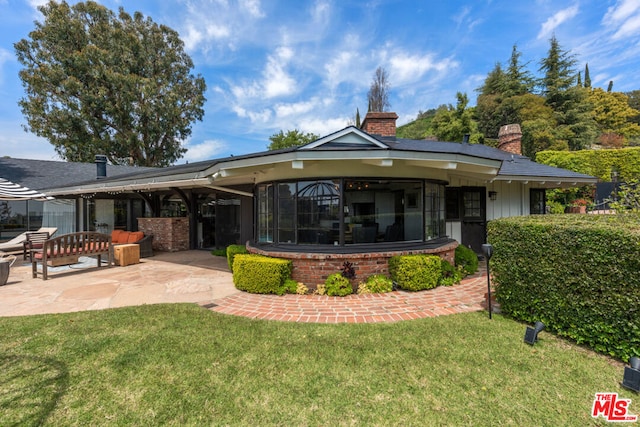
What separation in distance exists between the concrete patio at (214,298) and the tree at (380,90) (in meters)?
27.6

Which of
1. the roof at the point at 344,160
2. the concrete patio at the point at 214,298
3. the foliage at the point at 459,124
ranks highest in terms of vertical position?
the foliage at the point at 459,124

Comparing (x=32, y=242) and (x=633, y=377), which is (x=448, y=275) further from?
(x=32, y=242)

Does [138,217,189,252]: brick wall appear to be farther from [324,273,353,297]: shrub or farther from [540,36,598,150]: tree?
[540,36,598,150]: tree

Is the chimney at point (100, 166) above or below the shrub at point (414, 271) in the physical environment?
above

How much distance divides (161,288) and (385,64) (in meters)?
32.1

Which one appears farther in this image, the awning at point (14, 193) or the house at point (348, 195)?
the awning at point (14, 193)

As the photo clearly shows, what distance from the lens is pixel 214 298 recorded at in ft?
16.1

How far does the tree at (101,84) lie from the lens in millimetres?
19188

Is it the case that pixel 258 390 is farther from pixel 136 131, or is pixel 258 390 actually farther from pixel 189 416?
pixel 136 131

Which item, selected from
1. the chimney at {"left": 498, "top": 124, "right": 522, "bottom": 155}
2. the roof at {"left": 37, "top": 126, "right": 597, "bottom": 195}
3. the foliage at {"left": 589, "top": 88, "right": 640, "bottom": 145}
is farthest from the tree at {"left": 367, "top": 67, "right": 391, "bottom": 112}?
the roof at {"left": 37, "top": 126, "right": 597, "bottom": 195}

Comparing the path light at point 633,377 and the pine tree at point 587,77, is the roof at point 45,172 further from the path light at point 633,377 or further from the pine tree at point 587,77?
the pine tree at point 587,77

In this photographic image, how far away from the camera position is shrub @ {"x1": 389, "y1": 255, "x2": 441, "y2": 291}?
5047 millimetres

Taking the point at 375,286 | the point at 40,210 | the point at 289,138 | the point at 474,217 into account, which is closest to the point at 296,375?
the point at 375,286

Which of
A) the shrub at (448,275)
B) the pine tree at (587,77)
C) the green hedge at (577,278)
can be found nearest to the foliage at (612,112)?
the pine tree at (587,77)
